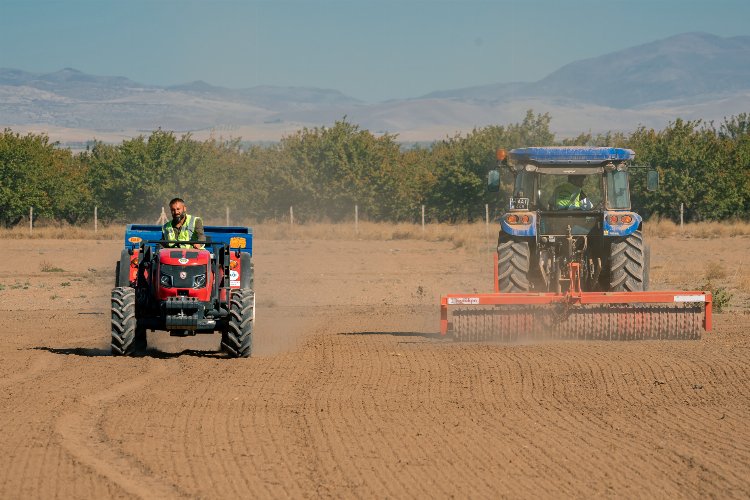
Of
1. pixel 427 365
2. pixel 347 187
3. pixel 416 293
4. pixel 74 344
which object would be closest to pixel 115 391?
pixel 427 365

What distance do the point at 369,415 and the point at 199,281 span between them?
4.17 m

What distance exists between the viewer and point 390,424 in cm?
988

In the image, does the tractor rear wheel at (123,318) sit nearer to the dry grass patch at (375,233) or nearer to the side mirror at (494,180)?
the side mirror at (494,180)

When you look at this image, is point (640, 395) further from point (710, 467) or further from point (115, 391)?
point (115, 391)

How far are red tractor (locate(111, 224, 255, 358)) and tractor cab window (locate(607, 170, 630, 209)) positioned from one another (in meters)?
5.01

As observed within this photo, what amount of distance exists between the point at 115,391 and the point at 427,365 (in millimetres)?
3552

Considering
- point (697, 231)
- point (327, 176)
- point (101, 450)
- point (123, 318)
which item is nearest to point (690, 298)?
point (123, 318)

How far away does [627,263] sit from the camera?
1597 cm

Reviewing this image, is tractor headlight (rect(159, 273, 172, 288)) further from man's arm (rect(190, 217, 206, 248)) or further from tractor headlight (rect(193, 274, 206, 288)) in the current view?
man's arm (rect(190, 217, 206, 248))

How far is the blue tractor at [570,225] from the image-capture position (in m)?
15.9

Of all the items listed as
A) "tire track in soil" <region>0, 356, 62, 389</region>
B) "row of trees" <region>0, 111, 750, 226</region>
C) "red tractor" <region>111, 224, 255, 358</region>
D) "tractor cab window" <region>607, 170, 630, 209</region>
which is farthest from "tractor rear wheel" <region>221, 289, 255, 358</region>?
"row of trees" <region>0, 111, 750, 226</region>

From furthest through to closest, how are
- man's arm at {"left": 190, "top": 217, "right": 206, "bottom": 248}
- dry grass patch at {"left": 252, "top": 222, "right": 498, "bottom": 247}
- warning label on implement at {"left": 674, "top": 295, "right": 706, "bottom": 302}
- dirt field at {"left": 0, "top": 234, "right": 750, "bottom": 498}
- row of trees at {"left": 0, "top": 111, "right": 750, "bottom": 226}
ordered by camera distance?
1. row of trees at {"left": 0, "top": 111, "right": 750, "bottom": 226}
2. dry grass patch at {"left": 252, "top": 222, "right": 498, "bottom": 247}
3. warning label on implement at {"left": 674, "top": 295, "right": 706, "bottom": 302}
4. man's arm at {"left": 190, "top": 217, "right": 206, "bottom": 248}
5. dirt field at {"left": 0, "top": 234, "right": 750, "bottom": 498}

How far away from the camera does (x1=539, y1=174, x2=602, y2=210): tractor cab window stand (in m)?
16.1

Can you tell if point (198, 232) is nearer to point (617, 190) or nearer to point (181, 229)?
point (181, 229)
